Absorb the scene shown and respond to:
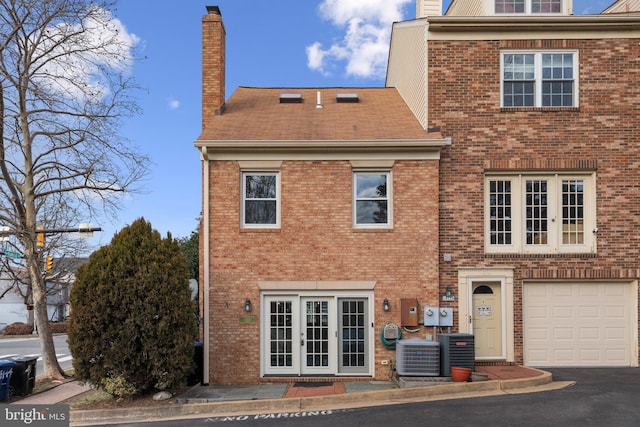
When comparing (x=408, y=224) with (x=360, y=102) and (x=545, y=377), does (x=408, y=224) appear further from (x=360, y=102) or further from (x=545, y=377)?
(x=360, y=102)

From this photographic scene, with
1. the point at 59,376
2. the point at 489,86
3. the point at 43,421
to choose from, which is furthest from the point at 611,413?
the point at 59,376

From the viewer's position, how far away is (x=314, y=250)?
12547 millimetres

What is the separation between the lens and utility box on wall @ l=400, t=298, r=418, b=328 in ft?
40.1

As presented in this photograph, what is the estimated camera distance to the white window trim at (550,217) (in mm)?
12742

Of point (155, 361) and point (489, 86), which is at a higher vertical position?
point (489, 86)

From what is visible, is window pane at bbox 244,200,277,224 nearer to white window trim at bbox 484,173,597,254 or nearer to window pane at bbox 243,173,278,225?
window pane at bbox 243,173,278,225

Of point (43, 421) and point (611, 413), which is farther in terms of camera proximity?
point (43, 421)

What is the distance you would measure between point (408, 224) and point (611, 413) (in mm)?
5601

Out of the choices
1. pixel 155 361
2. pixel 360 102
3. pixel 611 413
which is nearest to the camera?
pixel 611 413

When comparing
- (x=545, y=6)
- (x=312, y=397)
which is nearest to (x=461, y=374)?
(x=312, y=397)

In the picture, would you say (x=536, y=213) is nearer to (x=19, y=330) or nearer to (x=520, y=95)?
(x=520, y=95)

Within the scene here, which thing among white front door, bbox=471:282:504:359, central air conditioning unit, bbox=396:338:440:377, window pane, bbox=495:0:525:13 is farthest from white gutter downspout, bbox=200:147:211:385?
window pane, bbox=495:0:525:13

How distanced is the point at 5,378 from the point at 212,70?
30.1ft

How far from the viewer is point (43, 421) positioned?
9.59m
